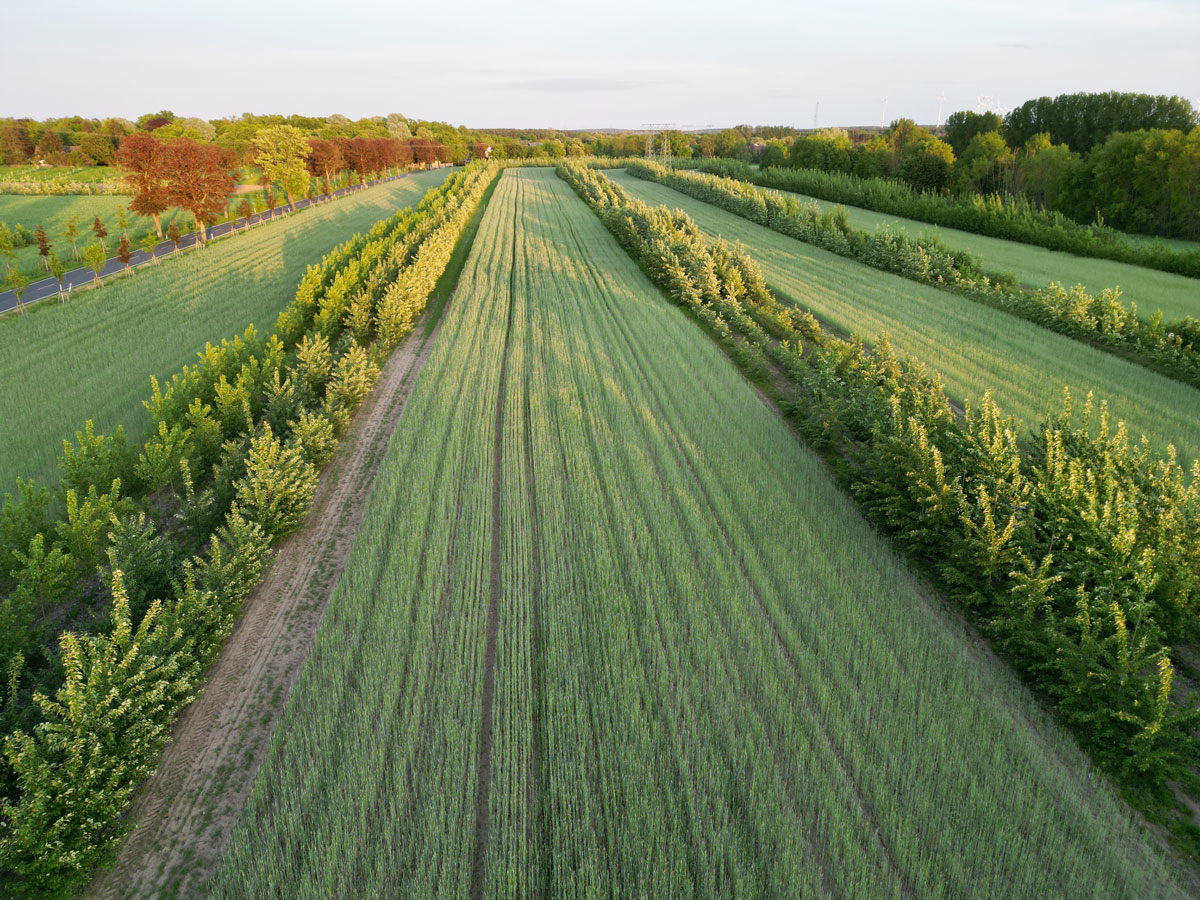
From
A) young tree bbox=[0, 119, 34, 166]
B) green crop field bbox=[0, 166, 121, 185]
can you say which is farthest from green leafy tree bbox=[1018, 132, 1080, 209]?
young tree bbox=[0, 119, 34, 166]

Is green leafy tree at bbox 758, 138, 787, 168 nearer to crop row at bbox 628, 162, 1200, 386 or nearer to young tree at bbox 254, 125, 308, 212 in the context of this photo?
crop row at bbox 628, 162, 1200, 386

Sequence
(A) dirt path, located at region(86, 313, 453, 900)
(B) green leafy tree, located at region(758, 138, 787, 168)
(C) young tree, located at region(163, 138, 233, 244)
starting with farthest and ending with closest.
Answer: (B) green leafy tree, located at region(758, 138, 787, 168) → (C) young tree, located at region(163, 138, 233, 244) → (A) dirt path, located at region(86, 313, 453, 900)

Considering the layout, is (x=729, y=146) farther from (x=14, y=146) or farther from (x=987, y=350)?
(x=14, y=146)

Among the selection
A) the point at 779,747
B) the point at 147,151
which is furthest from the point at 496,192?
the point at 779,747

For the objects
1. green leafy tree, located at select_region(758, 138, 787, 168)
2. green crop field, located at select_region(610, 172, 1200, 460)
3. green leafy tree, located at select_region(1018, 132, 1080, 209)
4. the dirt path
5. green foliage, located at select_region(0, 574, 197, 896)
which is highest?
green leafy tree, located at select_region(758, 138, 787, 168)

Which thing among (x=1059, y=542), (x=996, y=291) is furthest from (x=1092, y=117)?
(x=1059, y=542)

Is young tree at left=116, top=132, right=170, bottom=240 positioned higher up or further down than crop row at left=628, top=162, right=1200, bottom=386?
higher up

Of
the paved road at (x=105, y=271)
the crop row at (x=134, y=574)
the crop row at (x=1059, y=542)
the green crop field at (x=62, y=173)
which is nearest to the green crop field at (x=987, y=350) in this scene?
the crop row at (x=1059, y=542)
